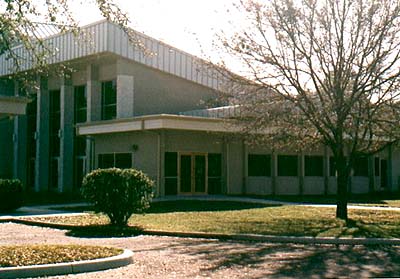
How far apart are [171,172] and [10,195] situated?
9.66 meters

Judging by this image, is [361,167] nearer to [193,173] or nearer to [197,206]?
[193,173]

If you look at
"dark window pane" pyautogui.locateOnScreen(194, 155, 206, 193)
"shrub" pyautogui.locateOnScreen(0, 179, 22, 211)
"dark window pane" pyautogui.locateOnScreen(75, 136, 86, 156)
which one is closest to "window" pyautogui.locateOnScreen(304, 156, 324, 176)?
"dark window pane" pyautogui.locateOnScreen(194, 155, 206, 193)

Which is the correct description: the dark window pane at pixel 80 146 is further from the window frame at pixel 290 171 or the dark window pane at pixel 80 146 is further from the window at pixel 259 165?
the window frame at pixel 290 171

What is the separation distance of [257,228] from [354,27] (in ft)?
22.4

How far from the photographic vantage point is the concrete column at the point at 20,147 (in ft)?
140

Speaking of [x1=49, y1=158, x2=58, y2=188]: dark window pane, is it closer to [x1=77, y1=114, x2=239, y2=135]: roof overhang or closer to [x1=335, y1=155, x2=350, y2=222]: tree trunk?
[x1=77, y1=114, x2=239, y2=135]: roof overhang

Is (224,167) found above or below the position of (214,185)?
above

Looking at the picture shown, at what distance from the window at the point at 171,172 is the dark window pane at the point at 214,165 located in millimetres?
2142

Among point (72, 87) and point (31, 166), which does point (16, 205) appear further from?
point (31, 166)

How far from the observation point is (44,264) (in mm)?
9562

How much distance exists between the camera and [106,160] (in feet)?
109

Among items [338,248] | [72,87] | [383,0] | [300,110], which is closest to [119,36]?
[72,87]

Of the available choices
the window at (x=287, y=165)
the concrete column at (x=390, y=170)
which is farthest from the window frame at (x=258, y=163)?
the concrete column at (x=390, y=170)

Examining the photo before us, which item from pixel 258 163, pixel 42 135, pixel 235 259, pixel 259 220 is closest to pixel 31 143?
pixel 42 135
